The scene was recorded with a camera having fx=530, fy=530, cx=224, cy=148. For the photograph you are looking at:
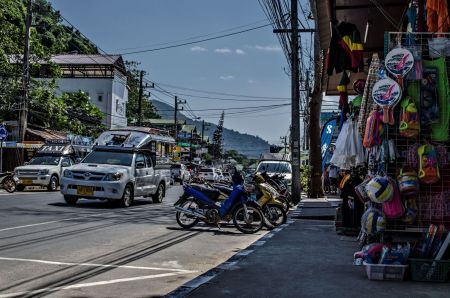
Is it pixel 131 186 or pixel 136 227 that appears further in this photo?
pixel 131 186

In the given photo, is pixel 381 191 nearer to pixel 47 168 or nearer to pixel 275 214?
pixel 275 214

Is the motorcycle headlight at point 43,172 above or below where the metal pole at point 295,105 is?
below

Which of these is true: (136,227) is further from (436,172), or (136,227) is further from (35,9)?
(35,9)

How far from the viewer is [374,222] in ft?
20.2

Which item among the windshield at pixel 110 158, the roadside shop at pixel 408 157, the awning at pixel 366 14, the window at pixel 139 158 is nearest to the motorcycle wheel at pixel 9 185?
the windshield at pixel 110 158

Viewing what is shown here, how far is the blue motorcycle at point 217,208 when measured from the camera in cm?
1170

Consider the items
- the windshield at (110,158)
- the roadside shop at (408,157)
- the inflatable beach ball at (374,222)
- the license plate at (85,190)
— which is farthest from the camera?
the windshield at (110,158)

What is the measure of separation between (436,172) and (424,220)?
0.63 metres

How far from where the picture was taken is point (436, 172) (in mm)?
6031

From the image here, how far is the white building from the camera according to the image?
210 feet

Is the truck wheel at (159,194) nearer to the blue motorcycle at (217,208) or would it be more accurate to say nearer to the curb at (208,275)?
the blue motorcycle at (217,208)

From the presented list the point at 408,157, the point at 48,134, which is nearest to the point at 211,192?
the point at 408,157

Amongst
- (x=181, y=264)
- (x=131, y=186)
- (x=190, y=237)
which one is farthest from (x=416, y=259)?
(x=131, y=186)

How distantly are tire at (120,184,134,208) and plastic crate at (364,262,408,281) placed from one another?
1175 centimetres
